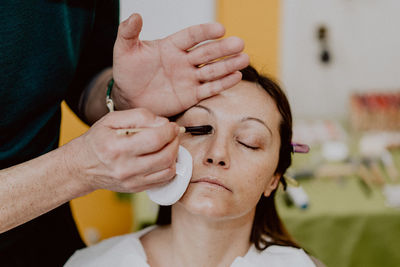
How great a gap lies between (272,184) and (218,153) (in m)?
0.27

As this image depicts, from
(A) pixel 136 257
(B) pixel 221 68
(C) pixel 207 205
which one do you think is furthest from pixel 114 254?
(B) pixel 221 68

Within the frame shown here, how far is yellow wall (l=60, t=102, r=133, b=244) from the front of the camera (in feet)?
8.71

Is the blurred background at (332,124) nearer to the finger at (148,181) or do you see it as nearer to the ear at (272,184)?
the ear at (272,184)

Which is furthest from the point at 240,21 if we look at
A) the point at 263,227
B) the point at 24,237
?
the point at 24,237

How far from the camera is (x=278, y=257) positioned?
1167 millimetres

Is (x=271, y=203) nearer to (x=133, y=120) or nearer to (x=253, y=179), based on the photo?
(x=253, y=179)

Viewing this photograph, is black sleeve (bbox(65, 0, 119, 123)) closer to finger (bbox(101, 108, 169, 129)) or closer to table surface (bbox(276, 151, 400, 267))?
finger (bbox(101, 108, 169, 129))

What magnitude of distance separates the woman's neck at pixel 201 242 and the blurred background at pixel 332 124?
2.07 feet

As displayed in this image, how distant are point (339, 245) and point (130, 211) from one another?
1.47m

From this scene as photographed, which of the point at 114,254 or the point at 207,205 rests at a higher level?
the point at 207,205

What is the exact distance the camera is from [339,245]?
187cm

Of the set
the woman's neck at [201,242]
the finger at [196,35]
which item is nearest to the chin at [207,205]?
the woman's neck at [201,242]

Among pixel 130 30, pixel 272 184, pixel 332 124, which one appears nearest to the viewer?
pixel 130 30

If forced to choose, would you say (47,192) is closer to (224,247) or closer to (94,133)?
(94,133)
